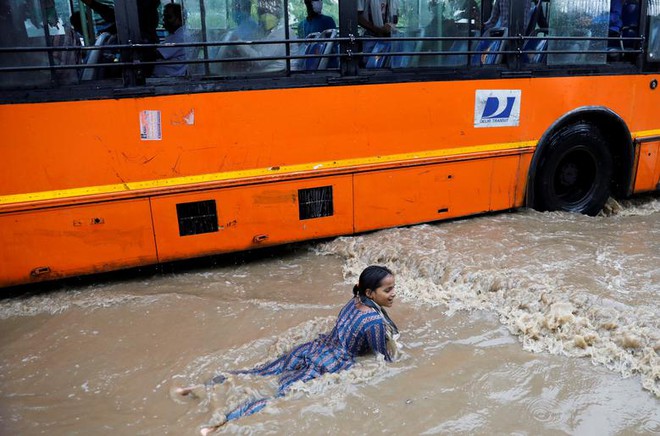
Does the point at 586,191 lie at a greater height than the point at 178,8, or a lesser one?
lesser

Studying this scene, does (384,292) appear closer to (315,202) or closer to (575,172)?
(315,202)

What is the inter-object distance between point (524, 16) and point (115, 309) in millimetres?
4705

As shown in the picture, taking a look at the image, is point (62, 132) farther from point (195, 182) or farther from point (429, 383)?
point (429, 383)

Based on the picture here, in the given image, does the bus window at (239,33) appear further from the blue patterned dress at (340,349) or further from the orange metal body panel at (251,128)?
the blue patterned dress at (340,349)

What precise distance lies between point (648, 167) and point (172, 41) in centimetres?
553

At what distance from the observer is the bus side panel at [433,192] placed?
551cm

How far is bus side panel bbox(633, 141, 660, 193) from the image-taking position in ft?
22.2

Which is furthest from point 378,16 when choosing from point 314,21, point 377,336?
point 377,336

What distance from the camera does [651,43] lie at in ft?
21.2

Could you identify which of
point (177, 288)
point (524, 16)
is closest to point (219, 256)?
point (177, 288)

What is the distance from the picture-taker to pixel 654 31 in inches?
254

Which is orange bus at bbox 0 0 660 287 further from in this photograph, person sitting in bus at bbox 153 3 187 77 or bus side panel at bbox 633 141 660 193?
bus side panel at bbox 633 141 660 193

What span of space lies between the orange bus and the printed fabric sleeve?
1.99 metres

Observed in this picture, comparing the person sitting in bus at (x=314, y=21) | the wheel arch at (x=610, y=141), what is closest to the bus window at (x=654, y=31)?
the wheel arch at (x=610, y=141)
